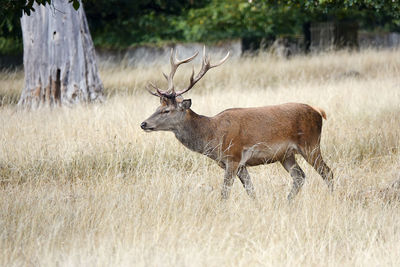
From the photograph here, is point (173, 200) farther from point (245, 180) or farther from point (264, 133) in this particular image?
point (264, 133)

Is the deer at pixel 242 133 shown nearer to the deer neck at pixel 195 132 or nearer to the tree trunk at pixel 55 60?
the deer neck at pixel 195 132

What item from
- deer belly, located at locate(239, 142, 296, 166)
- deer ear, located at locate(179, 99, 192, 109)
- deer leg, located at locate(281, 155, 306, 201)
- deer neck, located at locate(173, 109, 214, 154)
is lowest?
deer leg, located at locate(281, 155, 306, 201)

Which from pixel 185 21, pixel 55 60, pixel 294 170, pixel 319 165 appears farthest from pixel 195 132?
pixel 185 21

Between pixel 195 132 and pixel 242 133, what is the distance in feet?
1.48

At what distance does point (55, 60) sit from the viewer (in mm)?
10586

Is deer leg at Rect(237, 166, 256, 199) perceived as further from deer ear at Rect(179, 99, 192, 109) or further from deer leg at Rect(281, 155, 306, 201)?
deer ear at Rect(179, 99, 192, 109)

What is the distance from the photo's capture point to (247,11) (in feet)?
70.3

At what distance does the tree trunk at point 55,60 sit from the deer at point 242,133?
513 cm

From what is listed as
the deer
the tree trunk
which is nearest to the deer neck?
the deer

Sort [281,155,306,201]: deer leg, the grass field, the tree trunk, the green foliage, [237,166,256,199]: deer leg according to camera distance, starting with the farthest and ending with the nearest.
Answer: the green foliage, the tree trunk, [281,155,306,201]: deer leg, [237,166,256,199]: deer leg, the grass field

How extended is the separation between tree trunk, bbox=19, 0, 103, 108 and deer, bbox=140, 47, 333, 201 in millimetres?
5131

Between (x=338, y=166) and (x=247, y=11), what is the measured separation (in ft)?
51.7

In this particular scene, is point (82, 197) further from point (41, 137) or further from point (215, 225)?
point (41, 137)

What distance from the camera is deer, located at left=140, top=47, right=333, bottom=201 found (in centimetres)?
560
